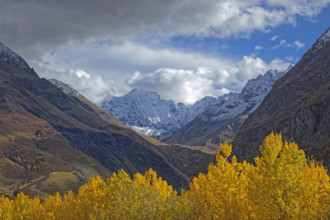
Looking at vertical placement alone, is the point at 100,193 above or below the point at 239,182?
below

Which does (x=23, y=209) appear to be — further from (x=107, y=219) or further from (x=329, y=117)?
(x=329, y=117)

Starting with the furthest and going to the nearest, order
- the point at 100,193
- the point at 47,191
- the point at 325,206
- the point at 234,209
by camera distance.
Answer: the point at 47,191 < the point at 100,193 < the point at 234,209 < the point at 325,206

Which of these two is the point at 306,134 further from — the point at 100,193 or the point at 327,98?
the point at 100,193

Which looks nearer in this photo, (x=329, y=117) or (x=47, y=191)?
(x=329, y=117)

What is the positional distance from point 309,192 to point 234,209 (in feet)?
29.7

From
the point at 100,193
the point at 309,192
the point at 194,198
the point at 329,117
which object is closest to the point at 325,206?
the point at 309,192

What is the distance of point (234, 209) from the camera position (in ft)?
123

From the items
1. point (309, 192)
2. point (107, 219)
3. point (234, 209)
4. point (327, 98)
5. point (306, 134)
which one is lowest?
point (107, 219)

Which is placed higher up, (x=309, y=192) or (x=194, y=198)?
(x=309, y=192)

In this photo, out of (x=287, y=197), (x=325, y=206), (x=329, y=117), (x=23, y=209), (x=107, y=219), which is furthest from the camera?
(x=329, y=117)

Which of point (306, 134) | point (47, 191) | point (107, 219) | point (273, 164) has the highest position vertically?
point (306, 134)

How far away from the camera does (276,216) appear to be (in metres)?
30.1

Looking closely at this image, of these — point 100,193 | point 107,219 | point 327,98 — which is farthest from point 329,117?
point 107,219

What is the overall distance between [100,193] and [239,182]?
3254 centimetres
